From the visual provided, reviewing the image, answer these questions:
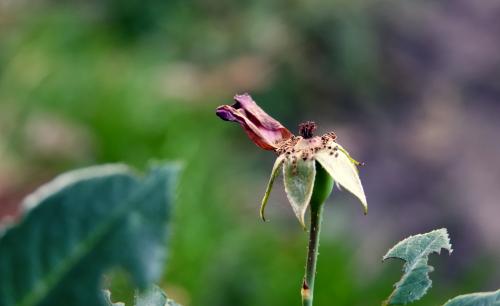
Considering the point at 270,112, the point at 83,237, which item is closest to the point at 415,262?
the point at 83,237

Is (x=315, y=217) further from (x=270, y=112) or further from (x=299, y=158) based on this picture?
(x=270, y=112)

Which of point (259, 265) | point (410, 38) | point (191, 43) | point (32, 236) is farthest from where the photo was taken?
point (410, 38)

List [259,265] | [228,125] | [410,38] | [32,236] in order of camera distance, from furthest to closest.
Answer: [410,38], [228,125], [259,265], [32,236]

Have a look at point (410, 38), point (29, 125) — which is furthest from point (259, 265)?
point (410, 38)

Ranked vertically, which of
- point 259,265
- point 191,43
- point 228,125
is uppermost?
point 191,43

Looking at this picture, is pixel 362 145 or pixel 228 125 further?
pixel 362 145

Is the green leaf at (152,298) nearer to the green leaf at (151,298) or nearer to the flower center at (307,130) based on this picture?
the green leaf at (151,298)

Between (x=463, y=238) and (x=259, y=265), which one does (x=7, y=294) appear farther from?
(x=463, y=238)
